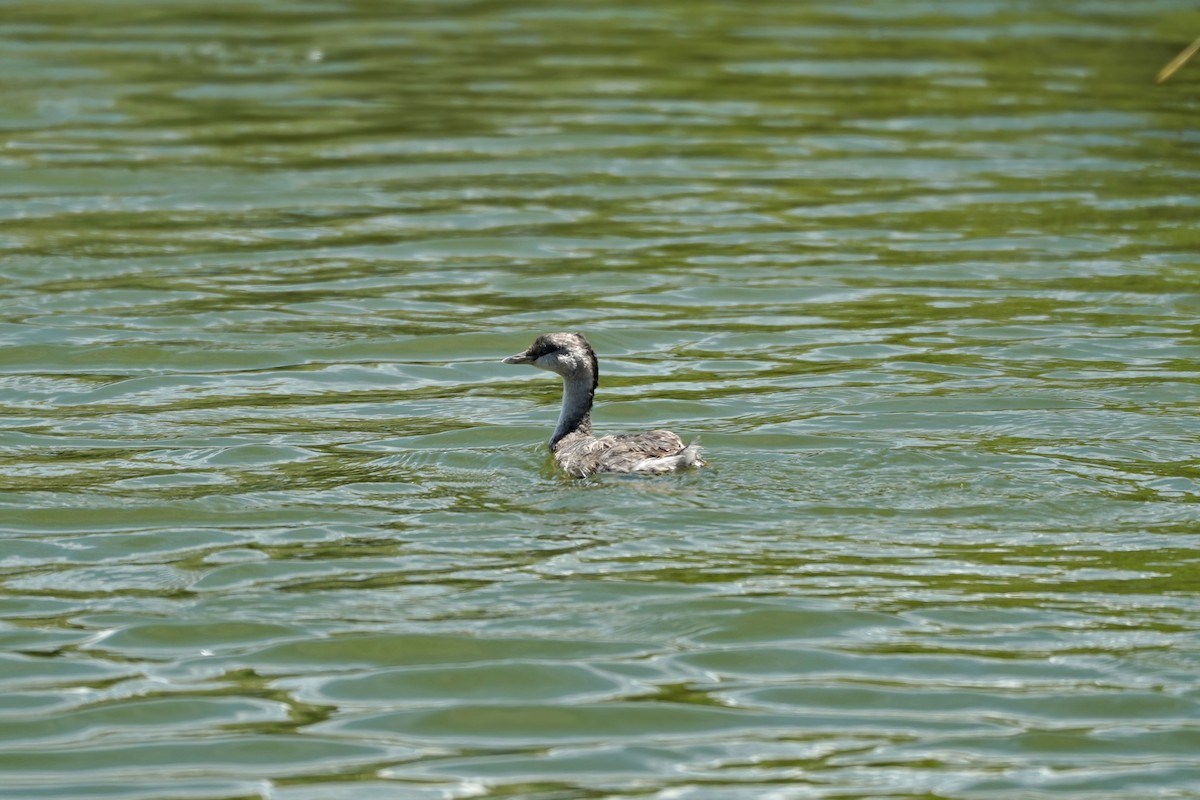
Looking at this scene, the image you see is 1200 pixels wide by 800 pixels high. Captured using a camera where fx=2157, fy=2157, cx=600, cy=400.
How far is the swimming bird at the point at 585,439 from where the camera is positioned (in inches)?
416

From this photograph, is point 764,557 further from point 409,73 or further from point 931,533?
point 409,73

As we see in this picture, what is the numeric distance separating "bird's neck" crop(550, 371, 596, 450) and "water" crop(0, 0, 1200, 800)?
0.73 ft

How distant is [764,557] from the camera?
31.3ft

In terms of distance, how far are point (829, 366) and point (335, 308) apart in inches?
146

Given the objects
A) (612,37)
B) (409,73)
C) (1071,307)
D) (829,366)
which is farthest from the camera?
(612,37)

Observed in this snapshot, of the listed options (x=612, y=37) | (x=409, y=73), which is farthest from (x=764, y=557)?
(x=612, y=37)

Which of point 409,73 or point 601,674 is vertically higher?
point 409,73

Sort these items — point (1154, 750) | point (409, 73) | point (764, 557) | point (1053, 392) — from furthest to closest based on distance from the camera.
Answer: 1. point (409, 73)
2. point (1053, 392)
3. point (764, 557)
4. point (1154, 750)

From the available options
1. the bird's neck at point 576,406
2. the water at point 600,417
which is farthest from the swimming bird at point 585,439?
the water at point 600,417

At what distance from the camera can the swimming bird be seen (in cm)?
1057

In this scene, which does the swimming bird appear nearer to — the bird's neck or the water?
the bird's neck

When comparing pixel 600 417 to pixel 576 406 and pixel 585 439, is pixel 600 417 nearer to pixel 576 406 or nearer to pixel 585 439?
pixel 576 406

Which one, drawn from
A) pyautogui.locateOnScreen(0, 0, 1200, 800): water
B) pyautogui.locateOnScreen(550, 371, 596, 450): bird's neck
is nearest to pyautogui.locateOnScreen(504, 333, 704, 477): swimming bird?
pyautogui.locateOnScreen(550, 371, 596, 450): bird's neck

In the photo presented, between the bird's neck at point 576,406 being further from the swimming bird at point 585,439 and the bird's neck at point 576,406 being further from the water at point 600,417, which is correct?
the water at point 600,417
